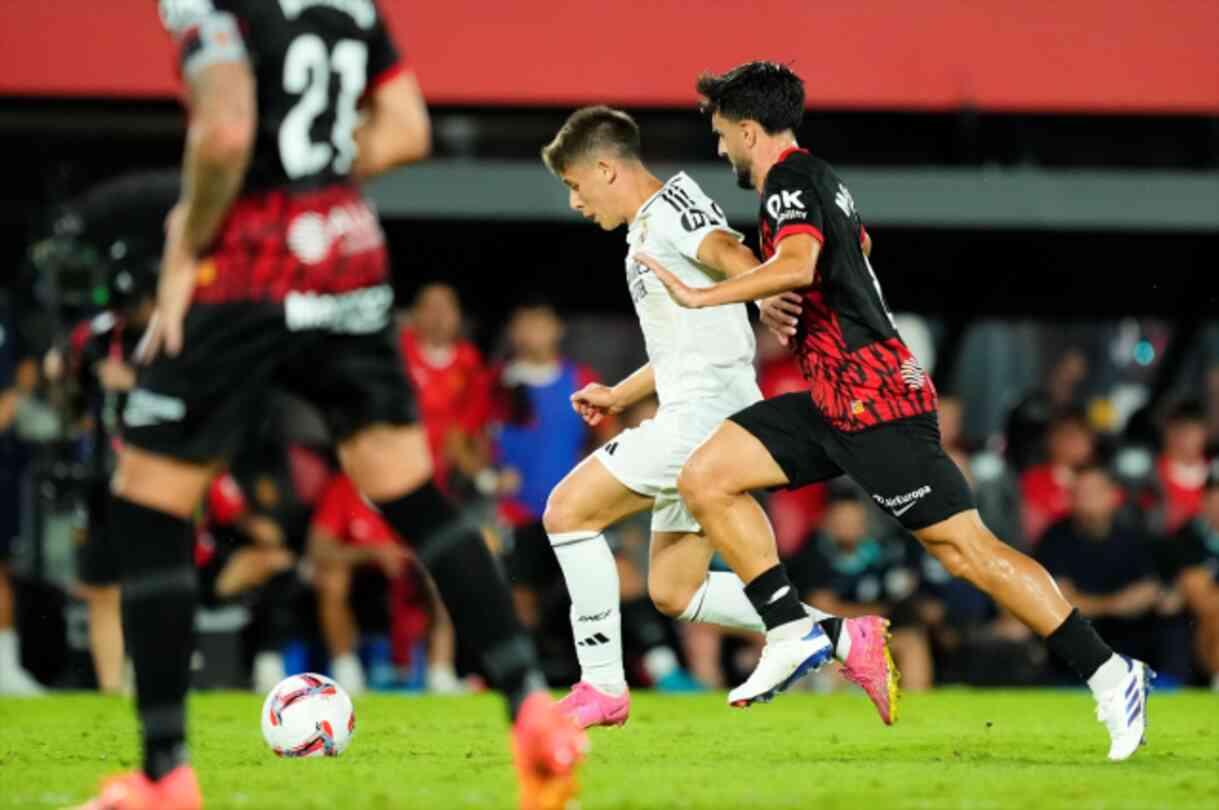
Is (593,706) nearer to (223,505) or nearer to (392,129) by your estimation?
(392,129)

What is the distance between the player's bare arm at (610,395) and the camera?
7.64m

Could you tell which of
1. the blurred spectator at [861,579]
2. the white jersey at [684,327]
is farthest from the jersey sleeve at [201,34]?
the blurred spectator at [861,579]

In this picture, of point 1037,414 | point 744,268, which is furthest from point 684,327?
point 1037,414

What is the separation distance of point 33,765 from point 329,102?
9.85 ft

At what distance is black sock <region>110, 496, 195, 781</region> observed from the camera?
4.88 metres

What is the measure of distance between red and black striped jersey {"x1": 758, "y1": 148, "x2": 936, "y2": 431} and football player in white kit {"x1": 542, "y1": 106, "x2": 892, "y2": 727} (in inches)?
24.3

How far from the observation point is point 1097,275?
1458cm

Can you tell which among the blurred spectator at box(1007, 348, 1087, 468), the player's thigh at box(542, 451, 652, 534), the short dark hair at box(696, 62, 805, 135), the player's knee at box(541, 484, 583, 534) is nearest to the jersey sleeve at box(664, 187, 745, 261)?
the short dark hair at box(696, 62, 805, 135)

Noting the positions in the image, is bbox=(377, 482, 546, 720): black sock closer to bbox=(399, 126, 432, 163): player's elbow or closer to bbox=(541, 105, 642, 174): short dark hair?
bbox=(399, 126, 432, 163): player's elbow

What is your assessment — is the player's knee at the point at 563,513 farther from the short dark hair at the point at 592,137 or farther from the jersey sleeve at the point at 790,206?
the jersey sleeve at the point at 790,206

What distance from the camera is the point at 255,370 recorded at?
15.9 feet

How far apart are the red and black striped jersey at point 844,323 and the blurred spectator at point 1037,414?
7322mm

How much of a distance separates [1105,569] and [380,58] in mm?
8668

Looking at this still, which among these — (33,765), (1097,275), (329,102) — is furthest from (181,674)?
(1097,275)
